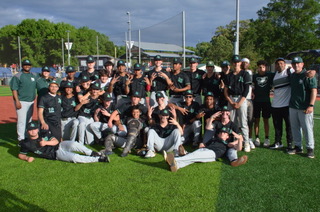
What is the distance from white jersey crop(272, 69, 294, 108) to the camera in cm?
583

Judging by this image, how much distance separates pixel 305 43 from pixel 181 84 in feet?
99.2

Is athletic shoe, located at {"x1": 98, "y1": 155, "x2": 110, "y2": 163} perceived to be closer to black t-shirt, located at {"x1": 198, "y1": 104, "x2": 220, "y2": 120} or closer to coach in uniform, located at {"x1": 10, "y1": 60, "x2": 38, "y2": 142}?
coach in uniform, located at {"x1": 10, "y1": 60, "x2": 38, "y2": 142}

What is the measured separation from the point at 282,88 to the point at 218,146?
208 centimetres

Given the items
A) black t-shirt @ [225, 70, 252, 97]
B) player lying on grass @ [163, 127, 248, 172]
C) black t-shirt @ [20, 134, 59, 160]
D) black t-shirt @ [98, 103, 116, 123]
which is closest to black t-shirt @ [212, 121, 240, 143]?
player lying on grass @ [163, 127, 248, 172]

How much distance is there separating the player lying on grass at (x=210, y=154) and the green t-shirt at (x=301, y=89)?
1.47m

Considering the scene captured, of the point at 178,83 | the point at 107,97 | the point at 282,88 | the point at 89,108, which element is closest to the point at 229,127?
the point at 282,88

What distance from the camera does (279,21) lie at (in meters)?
32.4

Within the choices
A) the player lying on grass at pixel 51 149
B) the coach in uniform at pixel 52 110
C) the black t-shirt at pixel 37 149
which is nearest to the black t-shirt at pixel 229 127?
the player lying on grass at pixel 51 149

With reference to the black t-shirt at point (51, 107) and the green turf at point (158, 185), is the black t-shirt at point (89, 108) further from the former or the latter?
the green turf at point (158, 185)

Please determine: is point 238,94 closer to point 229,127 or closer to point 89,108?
point 229,127

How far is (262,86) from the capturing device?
20.2 feet

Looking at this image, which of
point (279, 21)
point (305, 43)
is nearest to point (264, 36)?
point (279, 21)

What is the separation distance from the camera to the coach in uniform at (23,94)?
20.4ft

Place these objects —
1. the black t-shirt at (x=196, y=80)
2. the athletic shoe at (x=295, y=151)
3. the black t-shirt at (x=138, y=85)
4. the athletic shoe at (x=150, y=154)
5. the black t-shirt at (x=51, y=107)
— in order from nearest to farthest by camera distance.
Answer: the athletic shoe at (x=150, y=154) → the athletic shoe at (x=295, y=151) → the black t-shirt at (x=51, y=107) → the black t-shirt at (x=196, y=80) → the black t-shirt at (x=138, y=85)
